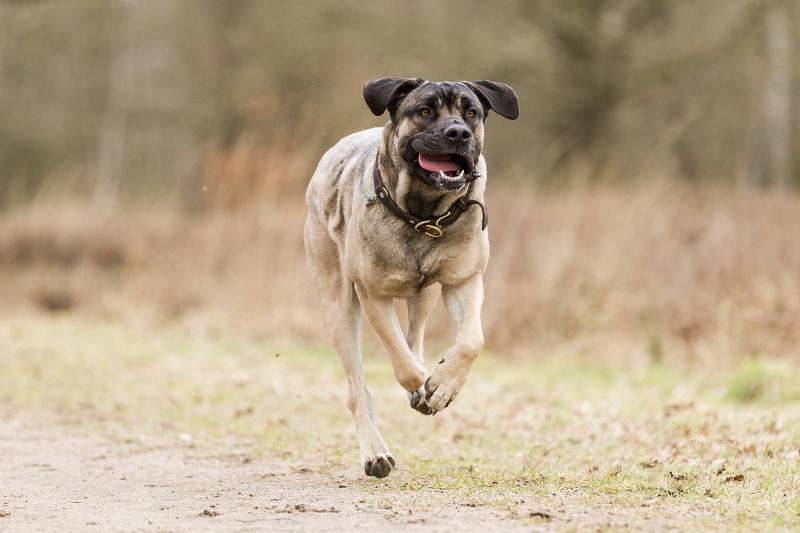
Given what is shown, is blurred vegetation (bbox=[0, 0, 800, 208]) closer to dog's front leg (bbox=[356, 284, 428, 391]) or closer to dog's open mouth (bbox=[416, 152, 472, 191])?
dog's front leg (bbox=[356, 284, 428, 391])

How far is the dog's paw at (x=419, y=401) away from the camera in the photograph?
17.3 ft

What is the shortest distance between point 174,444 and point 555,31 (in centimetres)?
1428

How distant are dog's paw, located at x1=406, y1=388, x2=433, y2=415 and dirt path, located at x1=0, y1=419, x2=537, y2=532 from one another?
1.47 feet

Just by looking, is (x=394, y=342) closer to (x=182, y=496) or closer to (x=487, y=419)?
(x=182, y=496)

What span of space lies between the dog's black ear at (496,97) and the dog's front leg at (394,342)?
113cm

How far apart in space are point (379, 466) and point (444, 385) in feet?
2.42

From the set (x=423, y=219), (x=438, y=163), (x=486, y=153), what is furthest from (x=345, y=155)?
(x=486, y=153)

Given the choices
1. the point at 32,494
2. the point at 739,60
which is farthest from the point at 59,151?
the point at 32,494

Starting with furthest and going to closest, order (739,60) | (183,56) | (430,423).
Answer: (183,56)
(739,60)
(430,423)

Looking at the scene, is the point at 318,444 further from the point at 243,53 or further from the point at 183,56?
the point at 183,56

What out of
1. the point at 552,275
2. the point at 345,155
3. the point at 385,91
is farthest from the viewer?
the point at 552,275

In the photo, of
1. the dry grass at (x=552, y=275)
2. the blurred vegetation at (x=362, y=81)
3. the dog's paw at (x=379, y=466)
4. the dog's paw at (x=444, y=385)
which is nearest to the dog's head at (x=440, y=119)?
the dog's paw at (x=444, y=385)

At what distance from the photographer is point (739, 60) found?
62.2ft

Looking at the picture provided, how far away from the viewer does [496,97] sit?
5445 millimetres
